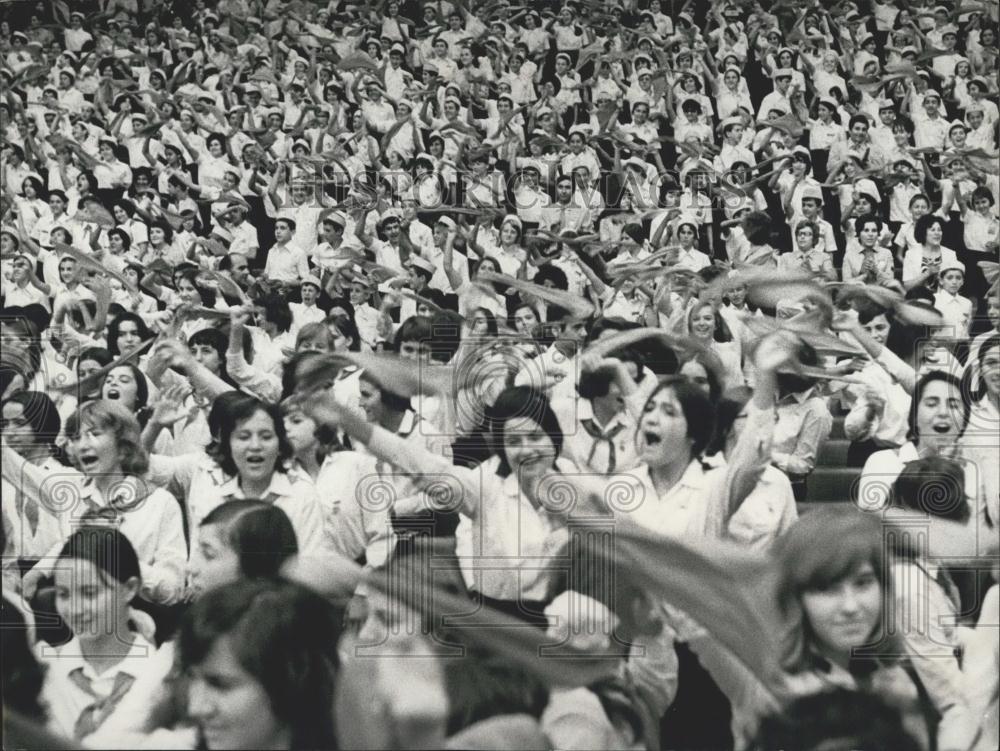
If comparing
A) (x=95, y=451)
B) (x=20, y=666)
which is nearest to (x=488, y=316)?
(x=95, y=451)

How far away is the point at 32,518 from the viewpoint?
506 cm

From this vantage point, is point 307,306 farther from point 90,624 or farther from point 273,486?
point 90,624

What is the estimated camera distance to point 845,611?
491 centimetres

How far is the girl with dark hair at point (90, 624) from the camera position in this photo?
197 inches

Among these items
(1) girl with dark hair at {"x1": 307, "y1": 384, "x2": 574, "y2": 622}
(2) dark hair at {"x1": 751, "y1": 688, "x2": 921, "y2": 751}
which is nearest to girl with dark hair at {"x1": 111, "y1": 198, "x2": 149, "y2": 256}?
(1) girl with dark hair at {"x1": 307, "y1": 384, "x2": 574, "y2": 622}

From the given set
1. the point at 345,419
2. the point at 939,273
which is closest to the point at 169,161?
the point at 345,419

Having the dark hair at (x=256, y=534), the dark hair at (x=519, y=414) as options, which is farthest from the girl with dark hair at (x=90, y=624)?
the dark hair at (x=519, y=414)

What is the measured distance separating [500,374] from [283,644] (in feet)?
4.63

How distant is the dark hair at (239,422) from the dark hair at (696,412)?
4.97ft

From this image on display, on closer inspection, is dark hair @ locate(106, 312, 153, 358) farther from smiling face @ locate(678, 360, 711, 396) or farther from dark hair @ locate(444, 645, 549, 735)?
smiling face @ locate(678, 360, 711, 396)

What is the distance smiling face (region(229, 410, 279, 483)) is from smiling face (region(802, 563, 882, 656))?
2.26m

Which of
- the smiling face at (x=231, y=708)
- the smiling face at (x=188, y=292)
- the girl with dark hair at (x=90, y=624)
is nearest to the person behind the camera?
the smiling face at (x=231, y=708)

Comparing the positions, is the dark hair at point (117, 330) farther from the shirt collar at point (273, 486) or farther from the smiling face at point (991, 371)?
the smiling face at point (991, 371)

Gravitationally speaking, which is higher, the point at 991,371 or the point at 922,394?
the point at 991,371
